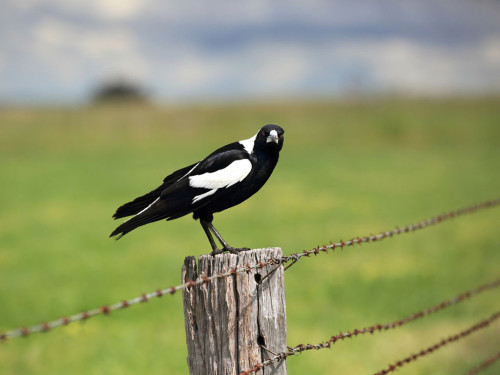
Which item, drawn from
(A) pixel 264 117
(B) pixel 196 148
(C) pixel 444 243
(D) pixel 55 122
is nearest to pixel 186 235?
(C) pixel 444 243

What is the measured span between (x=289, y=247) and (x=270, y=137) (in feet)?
40.2

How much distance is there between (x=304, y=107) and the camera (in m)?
56.5

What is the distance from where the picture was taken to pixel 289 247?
15.6 metres

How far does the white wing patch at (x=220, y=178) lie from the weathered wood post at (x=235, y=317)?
0.58 meters

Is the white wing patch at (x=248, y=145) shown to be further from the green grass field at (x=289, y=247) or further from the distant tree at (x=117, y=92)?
the distant tree at (x=117, y=92)

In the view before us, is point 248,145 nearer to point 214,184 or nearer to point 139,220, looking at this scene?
point 214,184

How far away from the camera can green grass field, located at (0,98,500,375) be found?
8.84m

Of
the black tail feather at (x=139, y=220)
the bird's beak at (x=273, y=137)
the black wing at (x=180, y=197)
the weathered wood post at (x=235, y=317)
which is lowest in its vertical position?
the weathered wood post at (x=235, y=317)

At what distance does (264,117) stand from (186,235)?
3491cm

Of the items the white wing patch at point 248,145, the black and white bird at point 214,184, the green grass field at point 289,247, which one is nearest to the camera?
the black and white bird at point 214,184

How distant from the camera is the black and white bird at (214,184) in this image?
11.2ft

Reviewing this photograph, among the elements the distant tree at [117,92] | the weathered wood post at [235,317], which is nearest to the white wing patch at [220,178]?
the weathered wood post at [235,317]

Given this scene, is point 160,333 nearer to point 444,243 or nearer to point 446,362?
point 446,362

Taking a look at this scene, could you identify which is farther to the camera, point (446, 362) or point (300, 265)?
point (300, 265)
